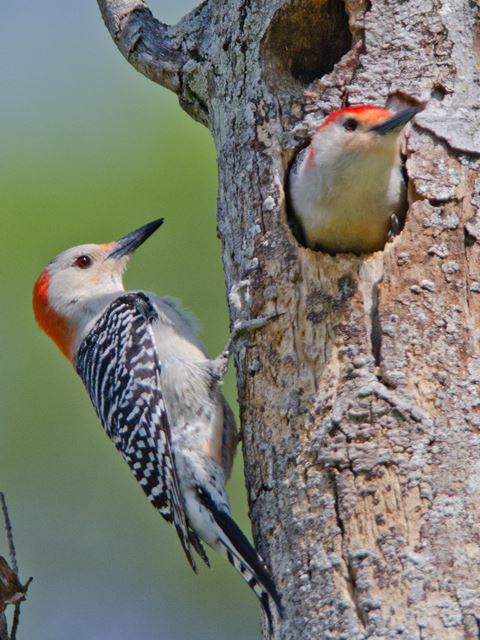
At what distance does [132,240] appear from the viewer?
6031mm

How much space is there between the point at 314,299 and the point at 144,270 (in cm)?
274

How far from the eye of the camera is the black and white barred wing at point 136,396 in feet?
15.7

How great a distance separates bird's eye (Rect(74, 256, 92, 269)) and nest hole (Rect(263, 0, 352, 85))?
7.02 feet

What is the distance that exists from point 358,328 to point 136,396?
167 centimetres

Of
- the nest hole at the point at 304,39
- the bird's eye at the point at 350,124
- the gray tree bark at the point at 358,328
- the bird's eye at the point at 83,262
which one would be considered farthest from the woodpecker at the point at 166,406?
the nest hole at the point at 304,39

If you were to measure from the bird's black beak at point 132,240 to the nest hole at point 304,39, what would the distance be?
1.67m

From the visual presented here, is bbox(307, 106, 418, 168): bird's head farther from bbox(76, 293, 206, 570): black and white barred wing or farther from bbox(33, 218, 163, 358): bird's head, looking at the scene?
bbox(33, 218, 163, 358): bird's head

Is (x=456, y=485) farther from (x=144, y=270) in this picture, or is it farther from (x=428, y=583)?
(x=144, y=270)

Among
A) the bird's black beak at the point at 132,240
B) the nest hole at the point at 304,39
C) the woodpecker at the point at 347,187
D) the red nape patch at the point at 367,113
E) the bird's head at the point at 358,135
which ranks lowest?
the bird's black beak at the point at 132,240

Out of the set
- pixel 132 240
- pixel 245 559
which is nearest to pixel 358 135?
pixel 245 559

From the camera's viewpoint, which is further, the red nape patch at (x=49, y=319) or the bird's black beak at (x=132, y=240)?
the red nape patch at (x=49, y=319)

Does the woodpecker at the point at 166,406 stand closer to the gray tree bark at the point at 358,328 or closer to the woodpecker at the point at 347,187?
the gray tree bark at the point at 358,328

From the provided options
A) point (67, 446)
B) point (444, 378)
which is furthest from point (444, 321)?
point (67, 446)

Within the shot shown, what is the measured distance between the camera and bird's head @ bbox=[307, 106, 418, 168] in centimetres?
405
